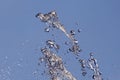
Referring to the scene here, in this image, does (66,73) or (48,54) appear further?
(48,54)

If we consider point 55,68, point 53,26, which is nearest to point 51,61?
point 55,68

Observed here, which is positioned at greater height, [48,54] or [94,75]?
[48,54]

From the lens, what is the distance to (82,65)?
54.6m

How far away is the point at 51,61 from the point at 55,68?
1.06m

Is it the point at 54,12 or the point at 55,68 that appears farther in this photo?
the point at 55,68

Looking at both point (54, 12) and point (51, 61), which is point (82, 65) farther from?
point (54, 12)

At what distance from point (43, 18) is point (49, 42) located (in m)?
3.65

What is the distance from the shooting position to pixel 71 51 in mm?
52688

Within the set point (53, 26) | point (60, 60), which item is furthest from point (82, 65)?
point (53, 26)

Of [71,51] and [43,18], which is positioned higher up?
[43,18]

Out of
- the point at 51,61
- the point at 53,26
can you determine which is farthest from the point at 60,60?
the point at 53,26

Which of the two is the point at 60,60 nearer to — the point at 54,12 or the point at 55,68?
the point at 55,68

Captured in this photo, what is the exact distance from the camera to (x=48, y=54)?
55719 mm

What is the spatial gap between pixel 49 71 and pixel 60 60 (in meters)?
1.83
